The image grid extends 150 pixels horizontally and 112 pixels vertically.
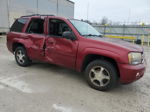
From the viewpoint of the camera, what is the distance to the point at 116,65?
295cm

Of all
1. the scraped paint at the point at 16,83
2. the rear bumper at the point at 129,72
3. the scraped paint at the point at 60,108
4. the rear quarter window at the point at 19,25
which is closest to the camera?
the scraped paint at the point at 60,108

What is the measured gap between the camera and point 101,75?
3.07 metres

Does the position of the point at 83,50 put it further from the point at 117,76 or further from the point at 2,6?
the point at 2,6

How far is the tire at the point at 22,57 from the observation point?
14.8ft

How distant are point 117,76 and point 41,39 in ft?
7.93

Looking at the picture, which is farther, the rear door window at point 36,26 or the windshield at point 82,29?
the rear door window at point 36,26

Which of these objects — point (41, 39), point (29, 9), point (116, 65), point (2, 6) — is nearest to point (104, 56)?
point (116, 65)

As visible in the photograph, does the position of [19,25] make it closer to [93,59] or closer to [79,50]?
[79,50]

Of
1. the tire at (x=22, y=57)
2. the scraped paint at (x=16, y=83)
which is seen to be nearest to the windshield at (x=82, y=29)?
the scraped paint at (x=16, y=83)

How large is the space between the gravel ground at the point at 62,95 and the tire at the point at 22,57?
0.65 meters

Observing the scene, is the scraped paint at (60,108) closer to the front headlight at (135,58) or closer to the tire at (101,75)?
the tire at (101,75)

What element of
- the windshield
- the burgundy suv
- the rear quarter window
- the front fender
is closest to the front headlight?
the burgundy suv

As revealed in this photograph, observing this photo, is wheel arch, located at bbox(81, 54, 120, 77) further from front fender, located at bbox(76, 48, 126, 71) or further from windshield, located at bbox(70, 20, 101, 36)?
windshield, located at bbox(70, 20, 101, 36)

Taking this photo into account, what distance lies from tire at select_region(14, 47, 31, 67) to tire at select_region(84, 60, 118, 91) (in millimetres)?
2385
